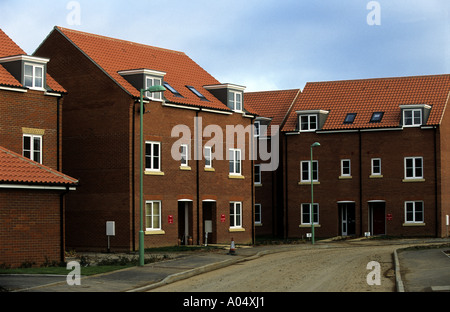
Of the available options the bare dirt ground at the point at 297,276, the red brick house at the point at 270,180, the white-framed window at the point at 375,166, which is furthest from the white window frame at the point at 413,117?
the bare dirt ground at the point at 297,276

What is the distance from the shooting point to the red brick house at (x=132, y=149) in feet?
128

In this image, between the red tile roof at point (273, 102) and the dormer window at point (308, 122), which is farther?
the red tile roof at point (273, 102)

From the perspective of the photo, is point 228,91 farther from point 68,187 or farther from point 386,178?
point 68,187

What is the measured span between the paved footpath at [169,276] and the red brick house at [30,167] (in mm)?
3766

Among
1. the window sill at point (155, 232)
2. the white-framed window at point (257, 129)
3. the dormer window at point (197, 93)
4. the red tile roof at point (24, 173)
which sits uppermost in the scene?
the dormer window at point (197, 93)

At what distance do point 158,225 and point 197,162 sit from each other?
4568 mm

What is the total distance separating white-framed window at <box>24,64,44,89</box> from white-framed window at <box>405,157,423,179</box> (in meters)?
27.1

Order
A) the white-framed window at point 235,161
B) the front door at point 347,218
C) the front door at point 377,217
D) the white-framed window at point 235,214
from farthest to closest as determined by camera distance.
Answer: the front door at point 347,218 → the front door at point 377,217 → the white-framed window at point 235,214 → the white-framed window at point 235,161

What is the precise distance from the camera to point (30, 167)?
29.5m

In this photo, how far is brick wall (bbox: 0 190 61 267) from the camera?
2777 centimetres

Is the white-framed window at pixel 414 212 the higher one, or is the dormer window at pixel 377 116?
the dormer window at pixel 377 116

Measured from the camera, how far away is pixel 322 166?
55375 mm

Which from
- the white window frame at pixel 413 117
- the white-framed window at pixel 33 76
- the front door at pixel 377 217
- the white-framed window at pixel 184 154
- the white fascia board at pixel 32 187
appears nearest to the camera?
the white fascia board at pixel 32 187

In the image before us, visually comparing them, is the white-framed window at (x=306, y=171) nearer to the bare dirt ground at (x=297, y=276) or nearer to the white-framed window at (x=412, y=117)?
the white-framed window at (x=412, y=117)
